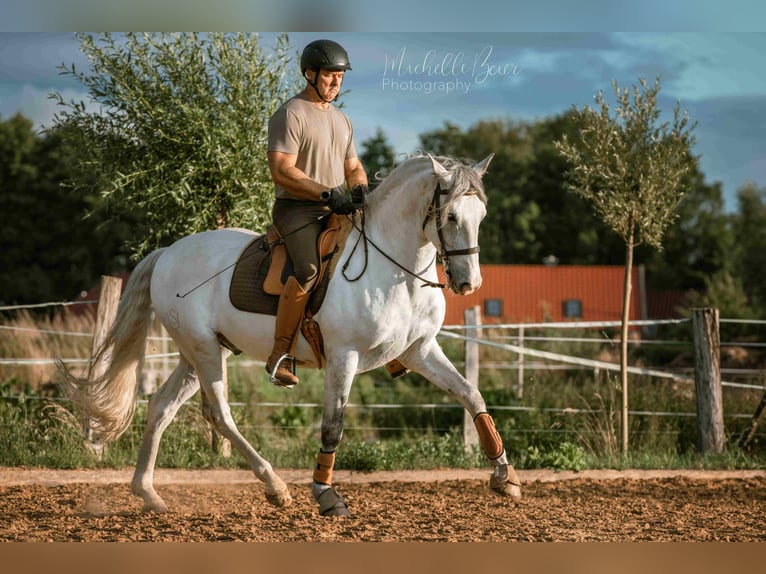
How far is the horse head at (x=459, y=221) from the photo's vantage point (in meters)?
5.02

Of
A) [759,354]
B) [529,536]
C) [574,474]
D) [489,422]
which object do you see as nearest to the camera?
[529,536]

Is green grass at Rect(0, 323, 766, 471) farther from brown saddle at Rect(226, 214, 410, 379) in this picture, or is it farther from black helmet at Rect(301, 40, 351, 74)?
black helmet at Rect(301, 40, 351, 74)

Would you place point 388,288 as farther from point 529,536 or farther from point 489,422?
point 529,536

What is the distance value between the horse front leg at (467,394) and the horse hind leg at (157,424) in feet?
5.84

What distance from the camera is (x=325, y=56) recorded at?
564 centimetres

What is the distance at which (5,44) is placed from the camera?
974cm

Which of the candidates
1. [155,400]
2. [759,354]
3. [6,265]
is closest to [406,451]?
[155,400]

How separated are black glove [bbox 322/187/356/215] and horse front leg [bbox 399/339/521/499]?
1.04 metres

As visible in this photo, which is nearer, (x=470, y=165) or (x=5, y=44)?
(x=470, y=165)

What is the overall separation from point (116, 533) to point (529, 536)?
2552mm

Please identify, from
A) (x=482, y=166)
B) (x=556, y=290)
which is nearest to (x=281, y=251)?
(x=482, y=166)

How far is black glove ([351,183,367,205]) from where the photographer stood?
18.7ft

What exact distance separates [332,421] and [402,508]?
1165 mm

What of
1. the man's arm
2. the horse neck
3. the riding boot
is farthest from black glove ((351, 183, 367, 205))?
the riding boot
